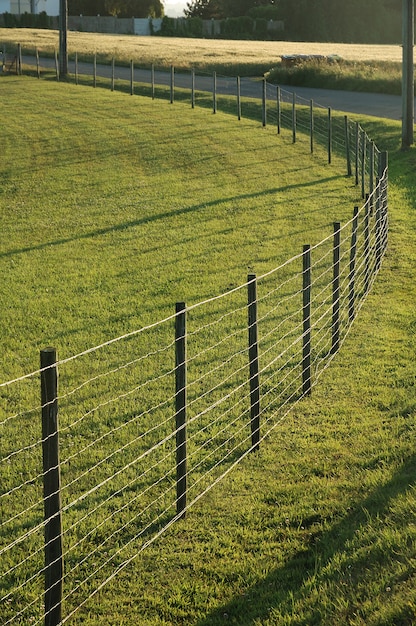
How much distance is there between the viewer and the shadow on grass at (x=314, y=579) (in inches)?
236

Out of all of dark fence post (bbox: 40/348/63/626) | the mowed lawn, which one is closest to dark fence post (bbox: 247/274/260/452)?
dark fence post (bbox: 40/348/63/626)

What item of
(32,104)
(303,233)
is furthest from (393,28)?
(303,233)

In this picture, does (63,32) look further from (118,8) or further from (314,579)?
(118,8)

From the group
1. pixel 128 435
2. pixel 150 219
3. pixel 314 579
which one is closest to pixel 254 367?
pixel 128 435

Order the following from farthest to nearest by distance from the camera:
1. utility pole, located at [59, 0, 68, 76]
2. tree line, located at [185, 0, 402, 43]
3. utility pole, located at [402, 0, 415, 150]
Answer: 1. tree line, located at [185, 0, 402, 43]
2. utility pole, located at [59, 0, 68, 76]
3. utility pole, located at [402, 0, 415, 150]

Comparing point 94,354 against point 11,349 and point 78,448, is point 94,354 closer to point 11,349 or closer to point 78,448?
point 11,349

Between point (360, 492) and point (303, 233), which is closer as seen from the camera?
point (360, 492)

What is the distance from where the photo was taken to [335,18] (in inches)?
3905

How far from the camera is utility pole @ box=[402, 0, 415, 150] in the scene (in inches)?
1113

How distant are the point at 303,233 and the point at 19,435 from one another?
429 inches

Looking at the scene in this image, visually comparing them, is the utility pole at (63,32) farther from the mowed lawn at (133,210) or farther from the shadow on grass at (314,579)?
the shadow on grass at (314,579)

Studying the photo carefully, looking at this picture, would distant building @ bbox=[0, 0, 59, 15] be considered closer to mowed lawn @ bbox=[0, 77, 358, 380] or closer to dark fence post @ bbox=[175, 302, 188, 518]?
mowed lawn @ bbox=[0, 77, 358, 380]

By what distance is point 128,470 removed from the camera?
8695mm

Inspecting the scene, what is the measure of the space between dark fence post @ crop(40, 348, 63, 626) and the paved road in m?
33.0
